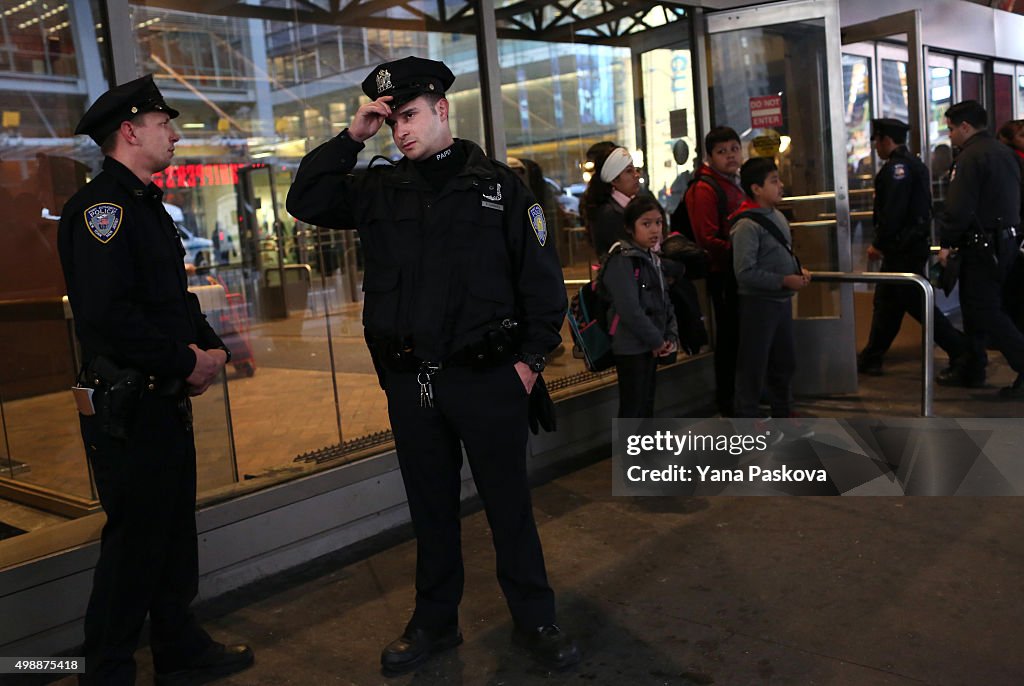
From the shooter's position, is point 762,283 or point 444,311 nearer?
point 444,311

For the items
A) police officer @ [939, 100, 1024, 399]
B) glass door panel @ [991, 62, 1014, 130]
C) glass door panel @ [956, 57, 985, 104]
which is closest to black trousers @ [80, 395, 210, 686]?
police officer @ [939, 100, 1024, 399]

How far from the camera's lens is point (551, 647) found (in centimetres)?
282

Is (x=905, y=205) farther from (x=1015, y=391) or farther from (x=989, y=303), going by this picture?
(x=1015, y=391)

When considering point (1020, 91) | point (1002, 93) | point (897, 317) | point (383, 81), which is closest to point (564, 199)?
point (897, 317)

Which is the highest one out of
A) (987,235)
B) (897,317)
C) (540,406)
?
(987,235)

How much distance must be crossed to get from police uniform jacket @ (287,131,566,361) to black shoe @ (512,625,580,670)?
855 mm

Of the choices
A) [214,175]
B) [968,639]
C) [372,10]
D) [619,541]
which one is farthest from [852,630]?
[214,175]

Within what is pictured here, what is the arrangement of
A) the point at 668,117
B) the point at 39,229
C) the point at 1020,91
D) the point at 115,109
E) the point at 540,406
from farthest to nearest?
the point at 1020,91
the point at 668,117
the point at 39,229
the point at 540,406
the point at 115,109

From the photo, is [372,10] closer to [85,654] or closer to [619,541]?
[619,541]

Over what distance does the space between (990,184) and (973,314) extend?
82cm

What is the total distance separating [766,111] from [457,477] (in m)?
4.24

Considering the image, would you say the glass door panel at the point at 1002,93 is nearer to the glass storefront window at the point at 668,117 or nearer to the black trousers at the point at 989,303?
the black trousers at the point at 989,303

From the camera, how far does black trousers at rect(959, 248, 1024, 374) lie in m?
5.88

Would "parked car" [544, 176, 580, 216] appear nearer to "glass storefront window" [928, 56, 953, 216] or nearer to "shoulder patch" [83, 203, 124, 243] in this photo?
"shoulder patch" [83, 203, 124, 243]
